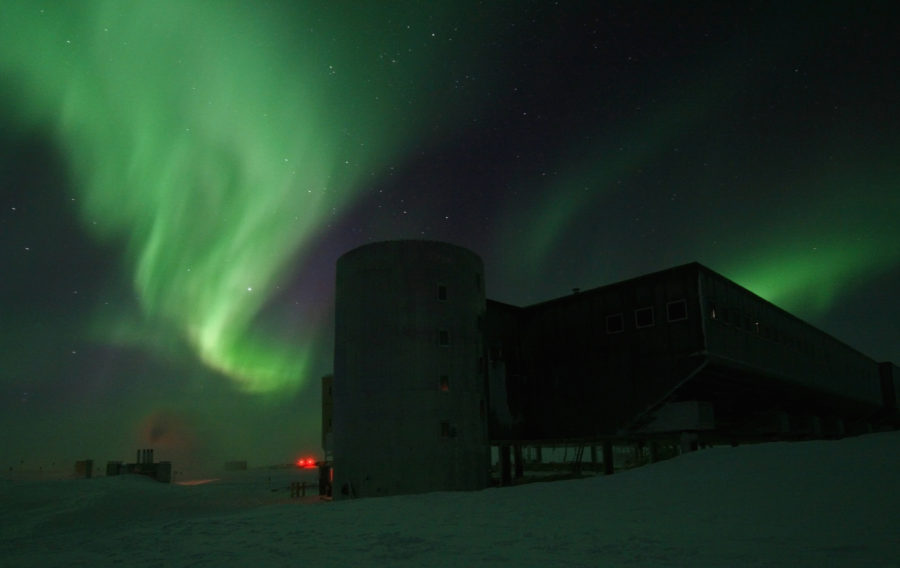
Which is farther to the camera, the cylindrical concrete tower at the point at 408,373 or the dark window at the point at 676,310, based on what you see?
the dark window at the point at 676,310

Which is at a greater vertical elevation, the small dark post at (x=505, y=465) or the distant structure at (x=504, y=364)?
the distant structure at (x=504, y=364)

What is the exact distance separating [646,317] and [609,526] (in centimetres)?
1812

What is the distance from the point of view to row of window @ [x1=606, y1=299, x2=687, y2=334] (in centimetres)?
2895

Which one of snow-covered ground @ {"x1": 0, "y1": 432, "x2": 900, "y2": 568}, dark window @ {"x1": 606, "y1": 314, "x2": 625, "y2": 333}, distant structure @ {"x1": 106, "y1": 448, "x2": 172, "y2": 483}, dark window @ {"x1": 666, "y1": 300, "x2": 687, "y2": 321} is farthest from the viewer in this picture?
distant structure @ {"x1": 106, "y1": 448, "x2": 172, "y2": 483}

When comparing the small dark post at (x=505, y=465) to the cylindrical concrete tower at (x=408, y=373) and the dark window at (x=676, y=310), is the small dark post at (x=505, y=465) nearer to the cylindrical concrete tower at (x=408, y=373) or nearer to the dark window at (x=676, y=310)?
the cylindrical concrete tower at (x=408, y=373)

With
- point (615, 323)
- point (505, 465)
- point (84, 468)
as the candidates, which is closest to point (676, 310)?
point (615, 323)

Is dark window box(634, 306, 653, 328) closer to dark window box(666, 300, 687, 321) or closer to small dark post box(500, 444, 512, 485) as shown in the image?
dark window box(666, 300, 687, 321)

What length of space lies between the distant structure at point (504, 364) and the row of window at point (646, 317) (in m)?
0.06

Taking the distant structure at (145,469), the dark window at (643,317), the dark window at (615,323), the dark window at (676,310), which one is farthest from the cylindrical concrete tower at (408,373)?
the distant structure at (145,469)

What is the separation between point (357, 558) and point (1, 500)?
49.5m

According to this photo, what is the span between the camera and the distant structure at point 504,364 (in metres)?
28.1

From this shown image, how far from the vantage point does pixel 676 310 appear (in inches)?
1148

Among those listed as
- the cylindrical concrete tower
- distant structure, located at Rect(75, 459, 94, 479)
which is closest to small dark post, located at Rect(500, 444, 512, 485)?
the cylindrical concrete tower

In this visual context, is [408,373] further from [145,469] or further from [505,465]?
[145,469]
